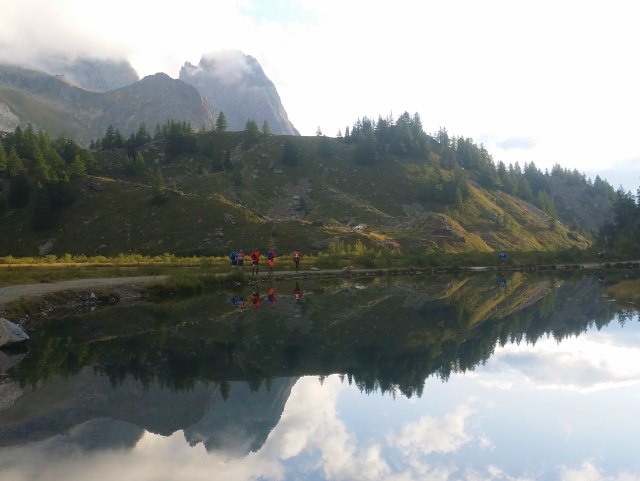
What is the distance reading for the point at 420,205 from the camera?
173125 mm

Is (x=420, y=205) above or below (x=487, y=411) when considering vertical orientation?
above

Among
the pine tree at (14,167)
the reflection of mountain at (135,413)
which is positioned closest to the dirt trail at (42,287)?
the reflection of mountain at (135,413)

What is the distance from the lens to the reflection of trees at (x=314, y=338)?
21.1 metres

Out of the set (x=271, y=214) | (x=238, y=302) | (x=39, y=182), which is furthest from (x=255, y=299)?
(x=271, y=214)

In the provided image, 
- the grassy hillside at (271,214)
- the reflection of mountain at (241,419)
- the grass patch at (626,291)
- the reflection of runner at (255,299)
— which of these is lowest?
the reflection of mountain at (241,419)

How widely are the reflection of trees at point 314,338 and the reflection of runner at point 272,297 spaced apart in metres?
1.09

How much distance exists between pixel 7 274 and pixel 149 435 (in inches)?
1750

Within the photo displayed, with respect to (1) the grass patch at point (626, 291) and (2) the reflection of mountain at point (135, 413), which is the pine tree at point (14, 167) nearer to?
(1) the grass patch at point (626, 291)

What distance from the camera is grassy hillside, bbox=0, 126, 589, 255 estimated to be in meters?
112

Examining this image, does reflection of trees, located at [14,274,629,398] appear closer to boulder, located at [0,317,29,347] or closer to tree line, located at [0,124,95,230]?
boulder, located at [0,317,29,347]

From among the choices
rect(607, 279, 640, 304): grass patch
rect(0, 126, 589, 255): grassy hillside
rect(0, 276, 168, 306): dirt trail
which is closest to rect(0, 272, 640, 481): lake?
rect(0, 276, 168, 306): dirt trail

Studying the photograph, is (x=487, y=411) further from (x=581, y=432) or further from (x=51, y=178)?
(x=51, y=178)

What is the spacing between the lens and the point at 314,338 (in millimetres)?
27969

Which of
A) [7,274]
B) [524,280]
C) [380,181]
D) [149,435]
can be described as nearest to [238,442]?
[149,435]
